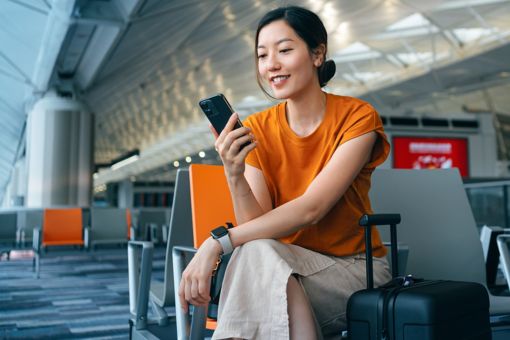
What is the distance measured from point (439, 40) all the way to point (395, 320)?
64.5 ft

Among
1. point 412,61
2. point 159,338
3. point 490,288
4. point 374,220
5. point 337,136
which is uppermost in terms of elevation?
point 412,61

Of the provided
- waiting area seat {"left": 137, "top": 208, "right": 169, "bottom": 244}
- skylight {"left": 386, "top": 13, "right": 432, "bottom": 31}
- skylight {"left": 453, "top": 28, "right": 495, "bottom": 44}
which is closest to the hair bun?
waiting area seat {"left": 137, "top": 208, "right": 169, "bottom": 244}

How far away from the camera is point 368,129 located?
4.78 ft

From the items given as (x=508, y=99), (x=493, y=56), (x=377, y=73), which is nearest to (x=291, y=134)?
(x=493, y=56)

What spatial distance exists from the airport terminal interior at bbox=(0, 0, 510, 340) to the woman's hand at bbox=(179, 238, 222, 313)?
11.2 inches

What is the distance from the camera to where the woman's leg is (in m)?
1.16

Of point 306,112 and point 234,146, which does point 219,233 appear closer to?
point 234,146

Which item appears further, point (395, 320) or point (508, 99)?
point (508, 99)

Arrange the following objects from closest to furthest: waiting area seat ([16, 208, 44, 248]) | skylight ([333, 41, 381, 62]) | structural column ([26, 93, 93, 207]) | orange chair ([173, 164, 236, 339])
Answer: orange chair ([173, 164, 236, 339]) → waiting area seat ([16, 208, 44, 248]) → structural column ([26, 93, 93, 207]) → skylight ([333, 41, 381, 62])

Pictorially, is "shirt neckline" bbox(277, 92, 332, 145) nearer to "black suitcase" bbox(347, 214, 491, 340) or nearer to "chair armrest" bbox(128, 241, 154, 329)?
"black suitcase" bbox(347, 214, 491, 340)

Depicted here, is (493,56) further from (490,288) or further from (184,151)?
(184,151)

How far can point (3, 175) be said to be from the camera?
41.2 m

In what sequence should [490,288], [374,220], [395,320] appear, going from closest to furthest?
[395,320] < [374,220] < [490,288]

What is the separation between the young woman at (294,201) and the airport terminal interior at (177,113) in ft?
0.56
